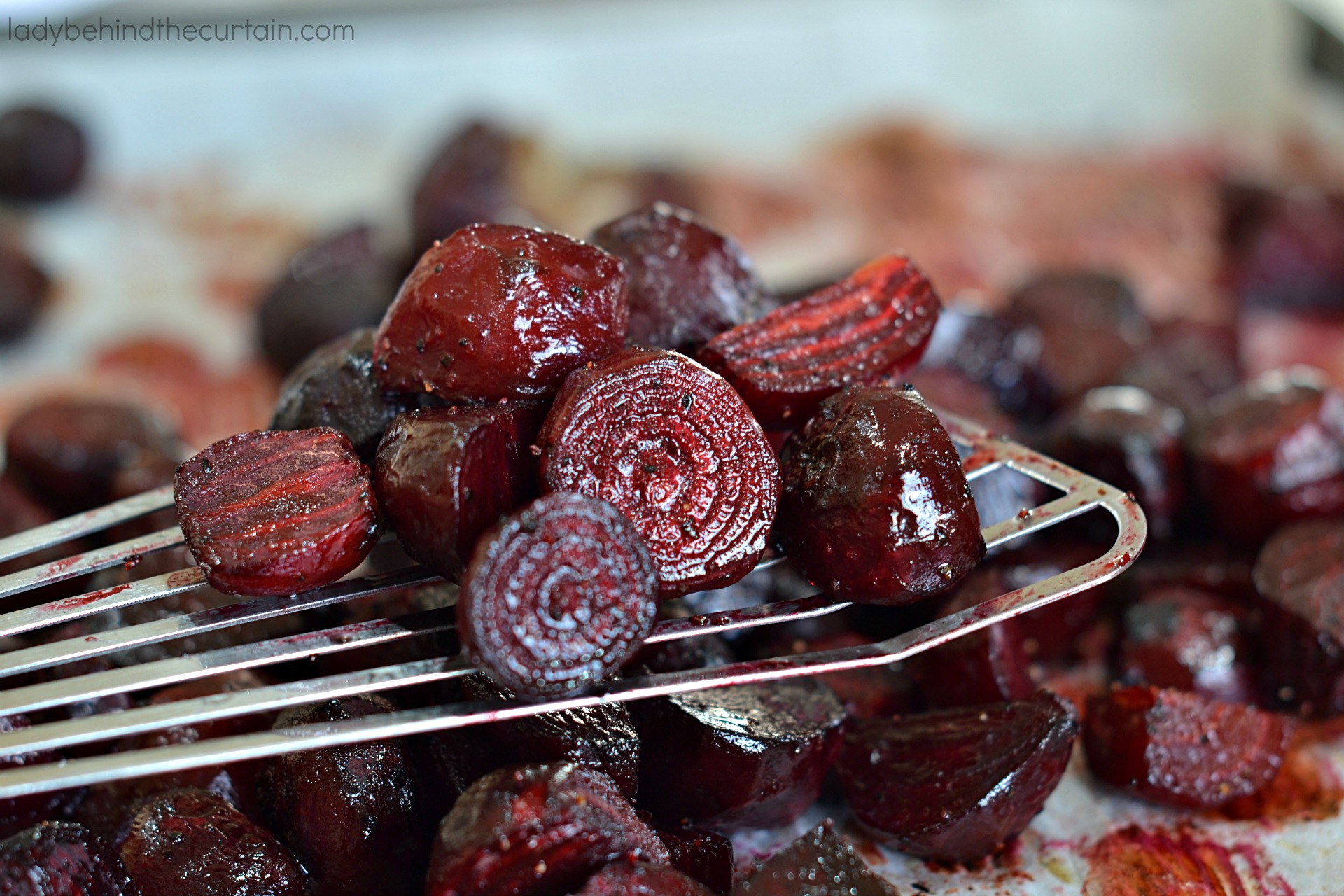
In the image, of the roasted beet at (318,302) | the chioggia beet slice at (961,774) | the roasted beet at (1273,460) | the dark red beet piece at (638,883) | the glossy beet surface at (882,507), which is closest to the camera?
the dark red beet piece at (638,883)

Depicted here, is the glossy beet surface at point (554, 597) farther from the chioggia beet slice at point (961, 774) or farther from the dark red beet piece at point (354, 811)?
the chioggia beet slice at point (961, 774)

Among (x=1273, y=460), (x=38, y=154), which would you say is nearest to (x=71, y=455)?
(x=38, y=154)

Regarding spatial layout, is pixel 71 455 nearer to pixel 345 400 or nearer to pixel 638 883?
pixel 345 400

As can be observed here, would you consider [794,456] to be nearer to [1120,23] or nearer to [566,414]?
[566,414]

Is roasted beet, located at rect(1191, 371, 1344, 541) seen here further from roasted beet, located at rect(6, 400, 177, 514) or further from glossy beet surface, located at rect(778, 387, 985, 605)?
roasted beet, located at rect(6, 400, 177, 514)

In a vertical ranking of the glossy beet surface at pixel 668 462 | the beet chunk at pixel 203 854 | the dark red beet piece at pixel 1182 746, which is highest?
the glossy beet surface at pixel 668 462

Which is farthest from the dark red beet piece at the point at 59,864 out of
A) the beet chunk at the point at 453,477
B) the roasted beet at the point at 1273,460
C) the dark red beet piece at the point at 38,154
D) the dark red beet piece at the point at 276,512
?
the dark red beet piece at the point at 38,154
